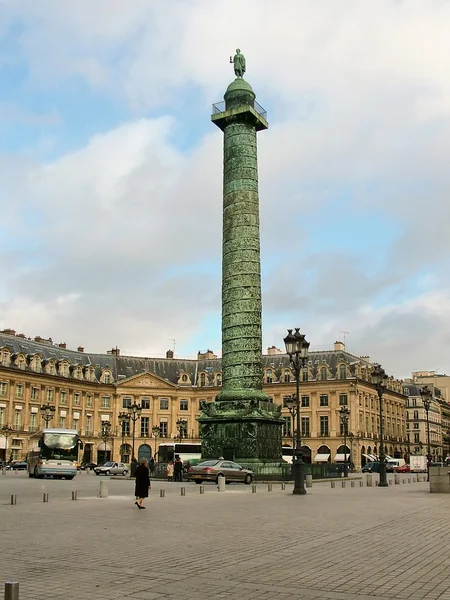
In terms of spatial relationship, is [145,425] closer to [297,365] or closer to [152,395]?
[152,395]

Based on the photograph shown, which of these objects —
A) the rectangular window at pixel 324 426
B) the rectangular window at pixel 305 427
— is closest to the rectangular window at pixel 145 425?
the rectangular window at pixel 305 427

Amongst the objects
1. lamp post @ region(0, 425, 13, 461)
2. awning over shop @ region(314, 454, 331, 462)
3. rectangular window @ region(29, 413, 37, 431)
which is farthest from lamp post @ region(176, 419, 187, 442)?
lamp post @ region(0, 425, 13, 461)

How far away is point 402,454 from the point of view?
86000 millimetres

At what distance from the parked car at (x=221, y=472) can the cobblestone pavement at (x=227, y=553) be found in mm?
12654

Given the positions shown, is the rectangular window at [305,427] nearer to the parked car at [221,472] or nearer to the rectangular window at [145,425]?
the rectangular window at [145,425]

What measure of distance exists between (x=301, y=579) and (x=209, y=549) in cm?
231

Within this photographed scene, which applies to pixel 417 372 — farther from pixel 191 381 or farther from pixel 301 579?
pixel 301 579

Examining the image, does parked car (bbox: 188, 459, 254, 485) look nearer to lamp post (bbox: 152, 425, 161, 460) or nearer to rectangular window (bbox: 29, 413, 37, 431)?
rectangular window (bbox: 29, 413, 37, 431)

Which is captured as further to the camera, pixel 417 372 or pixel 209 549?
pixel 417 372

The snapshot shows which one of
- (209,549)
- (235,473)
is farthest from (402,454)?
(209,549)

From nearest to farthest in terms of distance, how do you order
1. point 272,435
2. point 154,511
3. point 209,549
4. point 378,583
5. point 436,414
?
point 378,583, point 209,549, point 154,511, point 272,435, point 436,414

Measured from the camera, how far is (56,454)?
1463 inches

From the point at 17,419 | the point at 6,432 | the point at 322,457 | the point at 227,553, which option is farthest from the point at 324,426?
the point at 227,553

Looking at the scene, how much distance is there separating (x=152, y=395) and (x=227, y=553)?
2831 inches
